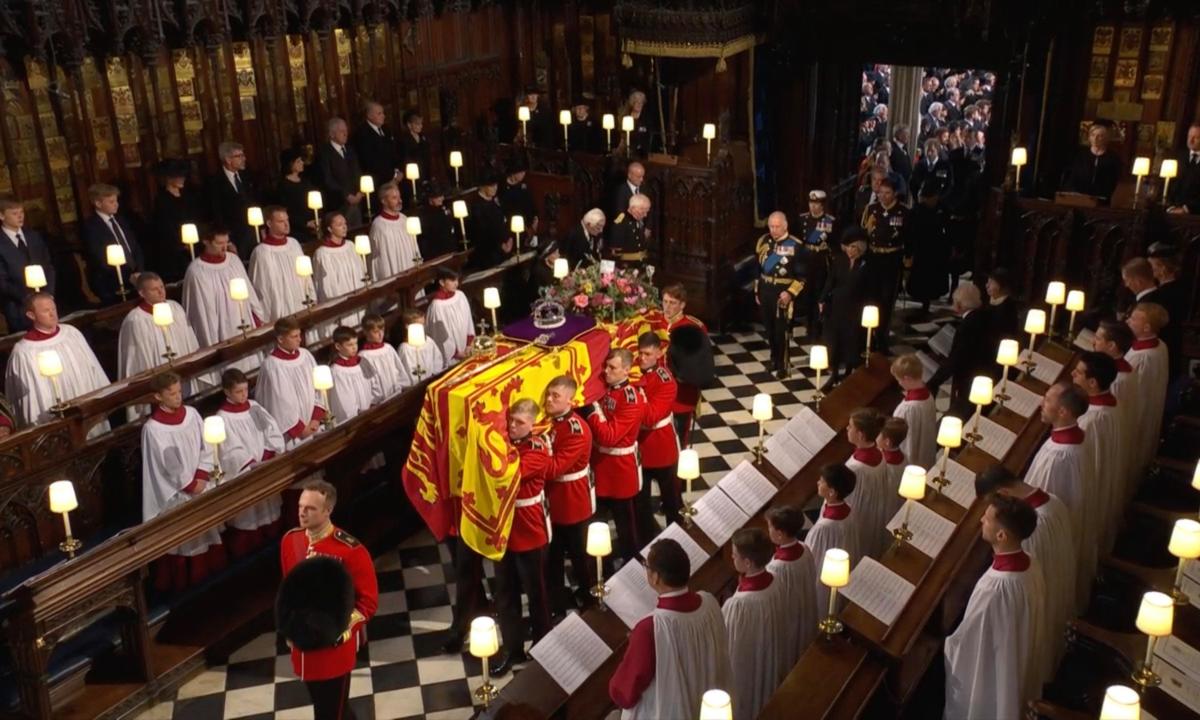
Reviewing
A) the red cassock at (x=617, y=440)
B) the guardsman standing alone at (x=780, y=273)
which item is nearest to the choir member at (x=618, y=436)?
the red cassock at (x=617, y=440)

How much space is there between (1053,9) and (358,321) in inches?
364

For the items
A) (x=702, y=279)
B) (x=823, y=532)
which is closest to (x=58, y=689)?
(x=823, y=532)

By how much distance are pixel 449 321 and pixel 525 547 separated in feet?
12.3

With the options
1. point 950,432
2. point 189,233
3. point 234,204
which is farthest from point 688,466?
point 234,204

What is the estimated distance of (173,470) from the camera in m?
8.52

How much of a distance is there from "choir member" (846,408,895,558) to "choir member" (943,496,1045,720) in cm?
128

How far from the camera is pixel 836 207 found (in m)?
16.5

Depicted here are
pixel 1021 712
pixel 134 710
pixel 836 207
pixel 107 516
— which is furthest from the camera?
pixel 836 207

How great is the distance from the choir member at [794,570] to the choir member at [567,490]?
5.85ft

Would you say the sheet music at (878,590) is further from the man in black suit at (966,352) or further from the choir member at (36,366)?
the choir member at (36,366)

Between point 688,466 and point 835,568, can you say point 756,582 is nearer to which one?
point 835,568

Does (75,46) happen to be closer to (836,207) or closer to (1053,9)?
(836,207)

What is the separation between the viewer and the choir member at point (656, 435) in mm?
8859

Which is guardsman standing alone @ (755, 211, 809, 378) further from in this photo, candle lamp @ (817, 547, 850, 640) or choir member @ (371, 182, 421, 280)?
candle lamp @ (817, 547, 850, 640)
